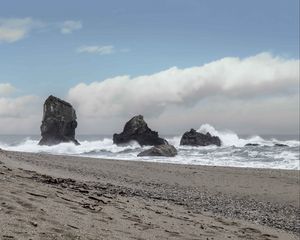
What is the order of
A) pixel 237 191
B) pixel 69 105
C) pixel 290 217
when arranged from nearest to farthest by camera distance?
pixel 290 217 → pixel 237 191 → pixel 69 105

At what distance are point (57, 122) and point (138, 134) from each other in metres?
13.6

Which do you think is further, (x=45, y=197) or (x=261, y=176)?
(x=261, y=176)

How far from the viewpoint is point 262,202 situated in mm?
15836

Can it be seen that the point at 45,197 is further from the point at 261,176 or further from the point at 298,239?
the point at 261,176

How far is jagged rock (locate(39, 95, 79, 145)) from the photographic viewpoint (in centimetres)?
6750

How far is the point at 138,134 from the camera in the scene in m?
66.1

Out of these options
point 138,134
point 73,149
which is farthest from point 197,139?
point 73,149

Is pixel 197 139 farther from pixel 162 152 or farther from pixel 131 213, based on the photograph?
pixel 131 213

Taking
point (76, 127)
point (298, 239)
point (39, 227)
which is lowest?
point (298, 239)

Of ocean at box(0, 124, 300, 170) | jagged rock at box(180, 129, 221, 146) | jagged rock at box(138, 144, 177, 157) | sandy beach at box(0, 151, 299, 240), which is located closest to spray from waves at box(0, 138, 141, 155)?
ocean at box(0, 124, 300, 170)

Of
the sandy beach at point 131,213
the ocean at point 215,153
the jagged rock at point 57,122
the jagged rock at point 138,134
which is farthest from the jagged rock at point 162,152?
the jagged rock at point 57,122

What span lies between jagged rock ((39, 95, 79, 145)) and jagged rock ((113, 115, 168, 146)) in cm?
799

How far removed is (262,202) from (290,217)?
8.96 feet

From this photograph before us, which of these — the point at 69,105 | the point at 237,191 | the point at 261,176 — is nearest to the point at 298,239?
the point at 237,191
